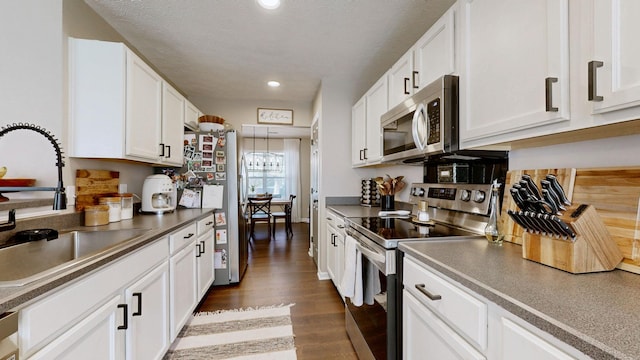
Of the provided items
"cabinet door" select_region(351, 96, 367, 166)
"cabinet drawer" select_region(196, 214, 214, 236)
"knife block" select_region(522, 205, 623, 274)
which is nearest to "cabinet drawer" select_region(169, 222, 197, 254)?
"cabinet drawer" select_region(196, 214, 214, 236)

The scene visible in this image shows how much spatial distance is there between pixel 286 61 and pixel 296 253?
2.74m

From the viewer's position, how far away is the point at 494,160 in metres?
1.50

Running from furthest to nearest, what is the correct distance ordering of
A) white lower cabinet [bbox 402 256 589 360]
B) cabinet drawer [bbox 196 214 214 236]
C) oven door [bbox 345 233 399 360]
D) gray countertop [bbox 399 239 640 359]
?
cabinet drawer [bbox 196 214 214 236] < oven door [bbox 345 233 399 360] < white lower cabinet [bbox 402 256 589 360] < gray countertop [bbox 399 239 640 359]

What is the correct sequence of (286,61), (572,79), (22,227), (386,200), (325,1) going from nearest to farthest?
(572,79) → (22,227) → (325,1) → (386,200) → (286,61)

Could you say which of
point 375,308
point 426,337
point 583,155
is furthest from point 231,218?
point 583,155

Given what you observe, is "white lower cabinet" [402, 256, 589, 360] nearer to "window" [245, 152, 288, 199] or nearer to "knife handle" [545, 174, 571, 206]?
"knife handle" [545, 174, 571, 206]

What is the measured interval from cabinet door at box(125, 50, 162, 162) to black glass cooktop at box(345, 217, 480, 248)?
5.52ft

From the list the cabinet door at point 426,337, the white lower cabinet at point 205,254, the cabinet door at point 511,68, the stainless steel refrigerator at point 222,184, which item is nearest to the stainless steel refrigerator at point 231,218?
the stainless steel refrigerator at point 222,184

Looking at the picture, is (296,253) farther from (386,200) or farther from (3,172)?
(3,172)

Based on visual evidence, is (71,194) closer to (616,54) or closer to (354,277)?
(354,277)

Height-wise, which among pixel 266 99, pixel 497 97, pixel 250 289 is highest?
pixel 266 99

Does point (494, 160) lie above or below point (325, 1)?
below

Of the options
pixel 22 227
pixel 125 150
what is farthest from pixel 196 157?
pixel 22 227

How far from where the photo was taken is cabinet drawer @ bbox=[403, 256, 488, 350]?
78 centimetres
